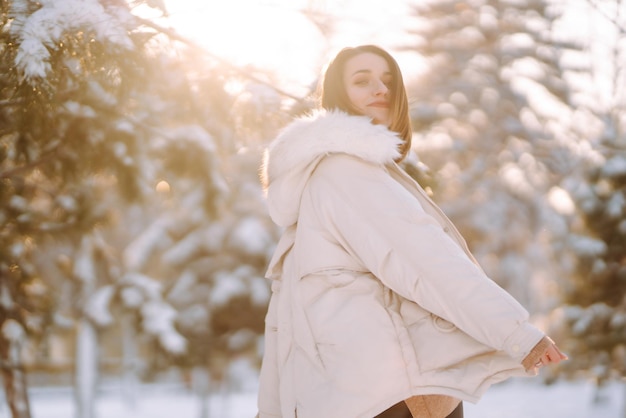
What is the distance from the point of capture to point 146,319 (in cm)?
765

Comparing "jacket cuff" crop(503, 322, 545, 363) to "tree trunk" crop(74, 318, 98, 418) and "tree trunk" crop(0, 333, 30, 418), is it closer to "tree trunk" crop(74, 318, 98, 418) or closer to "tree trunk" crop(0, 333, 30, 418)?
"tree trunk" crop(0, 333, 30, 418)

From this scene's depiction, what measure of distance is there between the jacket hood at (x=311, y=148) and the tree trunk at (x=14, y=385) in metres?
3.52

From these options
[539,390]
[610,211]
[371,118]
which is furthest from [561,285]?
[371,118]

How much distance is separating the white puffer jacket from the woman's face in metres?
0.20

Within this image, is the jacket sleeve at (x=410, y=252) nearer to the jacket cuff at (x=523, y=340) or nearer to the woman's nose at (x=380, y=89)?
the jacket cuff at (x=523, y=340)

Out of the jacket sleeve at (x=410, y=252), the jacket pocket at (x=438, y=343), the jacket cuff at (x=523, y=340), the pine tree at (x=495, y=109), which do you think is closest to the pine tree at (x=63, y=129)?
the jacket sleeve at (x=410, y=252)

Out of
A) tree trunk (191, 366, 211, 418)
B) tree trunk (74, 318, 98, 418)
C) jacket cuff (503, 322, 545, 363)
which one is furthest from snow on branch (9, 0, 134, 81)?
tree trunk (191, 366, 211, 418)

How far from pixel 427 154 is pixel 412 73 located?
1201 mm

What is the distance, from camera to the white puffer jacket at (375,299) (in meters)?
2.24

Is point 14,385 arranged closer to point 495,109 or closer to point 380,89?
point 380,89

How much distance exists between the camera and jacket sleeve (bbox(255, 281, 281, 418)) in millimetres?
2656

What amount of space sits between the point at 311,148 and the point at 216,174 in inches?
105

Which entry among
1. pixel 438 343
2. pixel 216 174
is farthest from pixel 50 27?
pixel 216 174

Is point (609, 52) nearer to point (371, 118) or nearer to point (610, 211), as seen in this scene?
point (610, 211)
